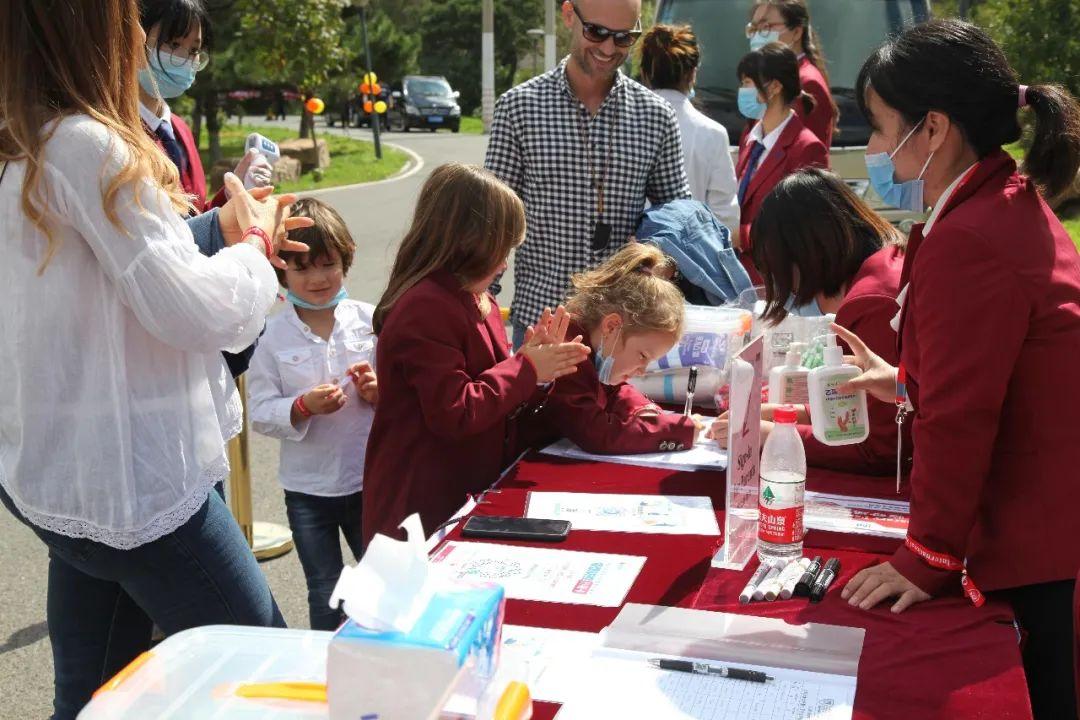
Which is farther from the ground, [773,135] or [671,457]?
[773,135]

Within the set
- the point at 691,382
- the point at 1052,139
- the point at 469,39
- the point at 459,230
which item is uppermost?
the point at 1052,139

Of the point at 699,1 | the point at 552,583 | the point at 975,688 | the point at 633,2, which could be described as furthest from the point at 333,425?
the point at 699,1

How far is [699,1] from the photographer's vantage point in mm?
7078

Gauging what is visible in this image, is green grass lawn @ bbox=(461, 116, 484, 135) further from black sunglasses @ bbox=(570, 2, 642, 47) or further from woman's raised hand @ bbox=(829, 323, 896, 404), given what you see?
woman's raised hand @ bbox=(829, 323, 896, 404)

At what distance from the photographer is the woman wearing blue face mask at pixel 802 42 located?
5.35 m

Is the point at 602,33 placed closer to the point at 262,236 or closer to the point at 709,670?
the point at 262,236

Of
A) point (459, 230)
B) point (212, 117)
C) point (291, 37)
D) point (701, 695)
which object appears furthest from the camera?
point (212, 117)

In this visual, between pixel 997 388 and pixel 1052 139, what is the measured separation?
0.43 m

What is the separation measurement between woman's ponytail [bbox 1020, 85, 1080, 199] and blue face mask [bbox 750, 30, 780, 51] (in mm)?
3753

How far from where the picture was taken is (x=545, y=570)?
1.97 m

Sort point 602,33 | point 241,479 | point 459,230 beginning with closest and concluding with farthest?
point 459,230, point 602,33, point 241,479

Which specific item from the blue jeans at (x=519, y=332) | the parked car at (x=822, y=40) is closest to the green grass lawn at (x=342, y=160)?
the parked car at (x=822, y=40)

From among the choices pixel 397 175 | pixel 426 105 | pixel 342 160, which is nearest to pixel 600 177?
pixel 397 175

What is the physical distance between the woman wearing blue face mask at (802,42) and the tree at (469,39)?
43.2 metres
